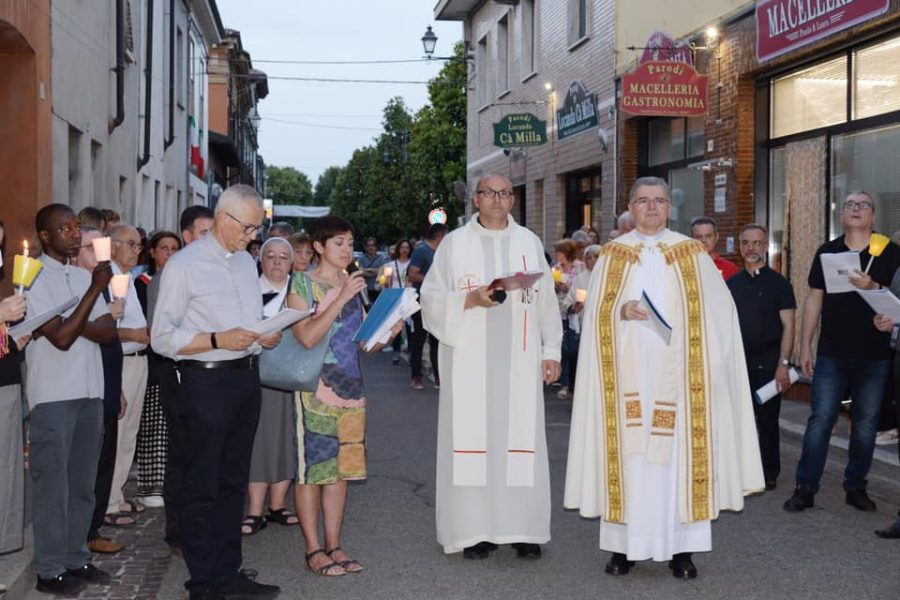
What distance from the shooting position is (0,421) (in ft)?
17.8

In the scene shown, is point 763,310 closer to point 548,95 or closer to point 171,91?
point 548,95

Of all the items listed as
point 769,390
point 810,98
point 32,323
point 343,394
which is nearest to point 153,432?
point 343,394

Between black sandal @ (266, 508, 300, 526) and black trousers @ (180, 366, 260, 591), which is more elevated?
black trousers @ (180, 366, 260, 591)

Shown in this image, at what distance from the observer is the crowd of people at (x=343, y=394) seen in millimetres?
5484

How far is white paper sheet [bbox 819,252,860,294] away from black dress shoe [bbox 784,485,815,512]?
131 cm

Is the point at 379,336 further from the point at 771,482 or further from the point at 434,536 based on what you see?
the point at 771,482

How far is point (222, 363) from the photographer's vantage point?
5426mm

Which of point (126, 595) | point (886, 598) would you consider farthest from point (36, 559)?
point (886, 598)

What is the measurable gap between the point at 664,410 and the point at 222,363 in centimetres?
231

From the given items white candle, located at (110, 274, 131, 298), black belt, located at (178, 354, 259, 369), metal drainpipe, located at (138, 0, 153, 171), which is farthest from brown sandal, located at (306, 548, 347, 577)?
metal drainpipe, located at (138, 0, 153, 171)

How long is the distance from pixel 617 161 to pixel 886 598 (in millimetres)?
13778

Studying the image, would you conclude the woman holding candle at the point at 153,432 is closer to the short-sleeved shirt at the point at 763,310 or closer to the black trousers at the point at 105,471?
the black trousers at the point at 105,471

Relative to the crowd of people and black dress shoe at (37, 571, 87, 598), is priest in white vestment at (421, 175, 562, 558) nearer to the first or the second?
the crowd of people

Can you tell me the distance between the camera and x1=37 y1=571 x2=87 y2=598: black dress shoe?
577cm
